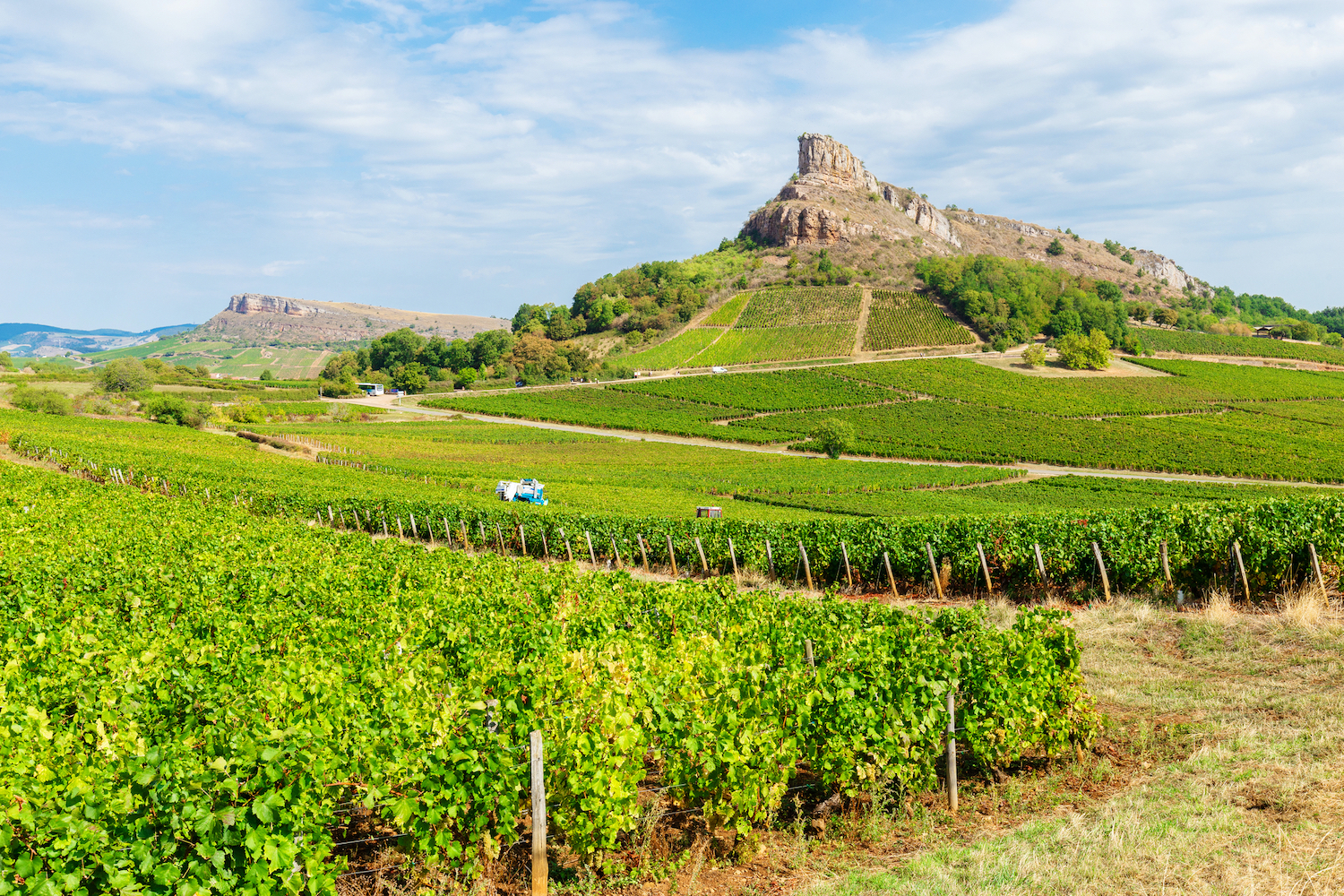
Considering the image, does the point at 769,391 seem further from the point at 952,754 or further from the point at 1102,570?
the point at 952,754

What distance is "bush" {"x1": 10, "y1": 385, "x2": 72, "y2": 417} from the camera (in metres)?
84.2

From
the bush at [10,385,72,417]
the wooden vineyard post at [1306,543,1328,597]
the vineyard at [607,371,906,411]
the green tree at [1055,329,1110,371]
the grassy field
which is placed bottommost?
the grassy field

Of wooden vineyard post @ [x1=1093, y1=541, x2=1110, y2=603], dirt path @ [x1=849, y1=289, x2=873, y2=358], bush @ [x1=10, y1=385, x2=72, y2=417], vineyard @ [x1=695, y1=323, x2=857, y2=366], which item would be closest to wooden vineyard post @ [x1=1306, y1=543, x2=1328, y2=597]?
wooden vineyard post @ [x1=1093, y1=541, x2=1110, y2=603]

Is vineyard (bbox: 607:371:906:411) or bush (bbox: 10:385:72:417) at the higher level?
vineyard (bbox: 607:371:906:411)

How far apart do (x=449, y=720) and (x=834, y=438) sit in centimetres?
7004

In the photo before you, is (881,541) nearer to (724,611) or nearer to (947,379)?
(724,611)

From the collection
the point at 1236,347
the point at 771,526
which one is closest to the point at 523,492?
the point at 771,526

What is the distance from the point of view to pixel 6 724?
23.2ft

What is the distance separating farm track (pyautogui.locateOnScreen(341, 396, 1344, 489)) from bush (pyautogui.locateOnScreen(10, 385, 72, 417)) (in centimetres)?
3893

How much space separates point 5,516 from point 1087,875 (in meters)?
27.8

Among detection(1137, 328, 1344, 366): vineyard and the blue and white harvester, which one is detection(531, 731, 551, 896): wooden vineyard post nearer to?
the blue and white harvester

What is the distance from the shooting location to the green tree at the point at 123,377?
119500 mm

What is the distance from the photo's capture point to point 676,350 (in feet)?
477

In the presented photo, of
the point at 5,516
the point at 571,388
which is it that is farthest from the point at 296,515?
the point at 571,388
